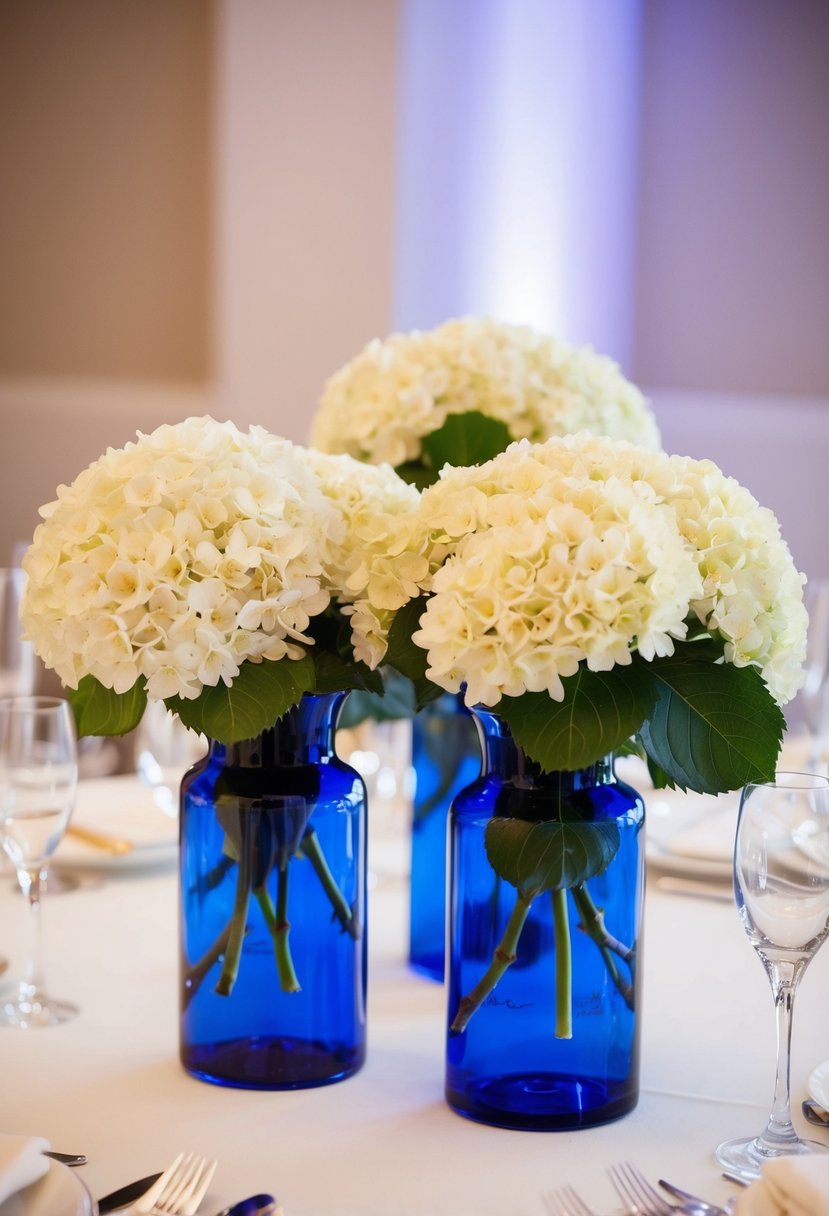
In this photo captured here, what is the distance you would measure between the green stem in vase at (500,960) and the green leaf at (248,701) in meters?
0.19

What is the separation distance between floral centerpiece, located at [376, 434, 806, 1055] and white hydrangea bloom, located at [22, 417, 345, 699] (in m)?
0.08

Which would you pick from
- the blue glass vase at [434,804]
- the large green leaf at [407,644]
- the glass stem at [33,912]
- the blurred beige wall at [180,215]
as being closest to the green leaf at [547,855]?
the large green leaf at [407,644]

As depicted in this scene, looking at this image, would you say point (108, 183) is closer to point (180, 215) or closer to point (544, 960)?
point (180, 215)

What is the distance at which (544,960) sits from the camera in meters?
0.84

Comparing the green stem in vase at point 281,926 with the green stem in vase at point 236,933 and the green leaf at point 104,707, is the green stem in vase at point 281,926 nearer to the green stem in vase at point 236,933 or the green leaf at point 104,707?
the green stem in vase at point 236,933

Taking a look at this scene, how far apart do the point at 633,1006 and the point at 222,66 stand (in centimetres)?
335

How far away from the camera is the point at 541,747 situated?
769 millimetres

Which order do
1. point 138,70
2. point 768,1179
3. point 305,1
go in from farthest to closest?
point 138,70 → point 305,1 → point 768,1179

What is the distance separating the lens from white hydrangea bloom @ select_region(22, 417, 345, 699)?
0.81 meters

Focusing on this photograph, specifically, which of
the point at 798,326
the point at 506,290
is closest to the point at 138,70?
the point at 506,290

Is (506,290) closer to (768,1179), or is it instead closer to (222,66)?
(222,66)

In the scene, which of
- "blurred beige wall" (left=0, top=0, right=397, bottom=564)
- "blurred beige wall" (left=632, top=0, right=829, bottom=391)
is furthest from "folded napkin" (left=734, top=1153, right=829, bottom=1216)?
"blurred beige wall" (left=632, top=0, right=829, bottom=391)

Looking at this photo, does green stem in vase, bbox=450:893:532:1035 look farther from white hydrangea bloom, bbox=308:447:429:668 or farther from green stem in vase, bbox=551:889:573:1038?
white hydrangea bloom, bbox=308:447:429:668

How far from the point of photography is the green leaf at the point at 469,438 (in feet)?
4.13
